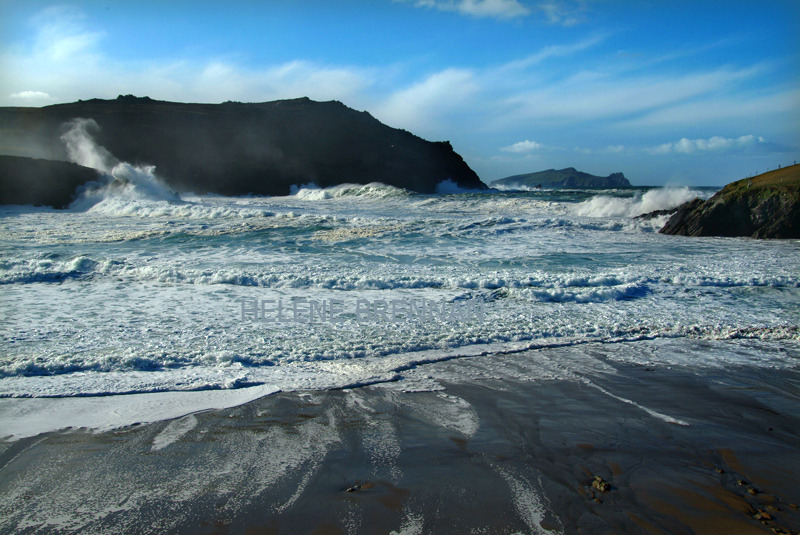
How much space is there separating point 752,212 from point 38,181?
98.5 ft

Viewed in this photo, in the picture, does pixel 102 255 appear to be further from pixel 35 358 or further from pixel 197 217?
pixel 197 217

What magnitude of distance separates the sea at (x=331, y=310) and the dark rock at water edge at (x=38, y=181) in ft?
41.3

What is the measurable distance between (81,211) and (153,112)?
5402 cm

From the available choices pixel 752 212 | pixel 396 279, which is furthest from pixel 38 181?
pixel 752 212

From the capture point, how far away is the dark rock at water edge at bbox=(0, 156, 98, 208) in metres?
22.7

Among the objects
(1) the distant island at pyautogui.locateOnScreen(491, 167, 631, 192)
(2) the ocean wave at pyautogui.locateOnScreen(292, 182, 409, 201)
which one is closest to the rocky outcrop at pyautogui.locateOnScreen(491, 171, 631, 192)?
(1) the distant island at pyautogui.locateOnScreen(491, 167, 631, 192)

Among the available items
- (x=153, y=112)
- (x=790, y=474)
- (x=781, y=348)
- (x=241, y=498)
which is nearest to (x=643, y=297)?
(x=781, y=348)

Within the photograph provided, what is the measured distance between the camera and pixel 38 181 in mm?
23547

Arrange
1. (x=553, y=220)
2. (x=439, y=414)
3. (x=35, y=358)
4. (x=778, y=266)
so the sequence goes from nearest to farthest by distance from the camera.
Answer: (x=439, y=414), (x=35, y=358), (x=778, y=266), (x=553, y=220)

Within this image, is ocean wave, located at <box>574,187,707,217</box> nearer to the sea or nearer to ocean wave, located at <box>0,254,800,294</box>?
the sea

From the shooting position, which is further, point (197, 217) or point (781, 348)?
point (197, 217)

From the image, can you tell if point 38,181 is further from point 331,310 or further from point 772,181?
point 772,181

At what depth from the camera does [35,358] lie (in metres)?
4.01

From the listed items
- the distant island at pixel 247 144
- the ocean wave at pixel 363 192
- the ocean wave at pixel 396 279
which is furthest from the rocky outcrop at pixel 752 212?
the distant island at pixel 247 144
